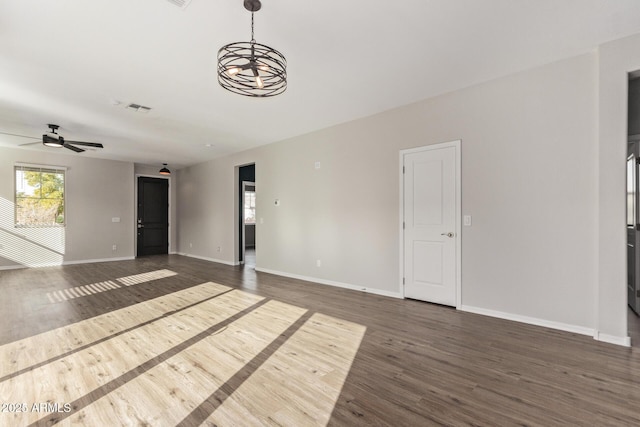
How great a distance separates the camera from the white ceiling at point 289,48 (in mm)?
2402

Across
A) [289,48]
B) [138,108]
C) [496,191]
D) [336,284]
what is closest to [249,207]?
[336,284]

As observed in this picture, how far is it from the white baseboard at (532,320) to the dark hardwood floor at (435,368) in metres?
0.11

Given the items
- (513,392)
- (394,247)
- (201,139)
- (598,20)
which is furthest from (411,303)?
(201,139)

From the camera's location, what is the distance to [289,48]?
2922 mm

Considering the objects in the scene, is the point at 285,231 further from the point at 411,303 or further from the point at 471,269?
the point at 471,269

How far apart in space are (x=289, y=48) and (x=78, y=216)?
809 cm

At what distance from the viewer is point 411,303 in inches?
167

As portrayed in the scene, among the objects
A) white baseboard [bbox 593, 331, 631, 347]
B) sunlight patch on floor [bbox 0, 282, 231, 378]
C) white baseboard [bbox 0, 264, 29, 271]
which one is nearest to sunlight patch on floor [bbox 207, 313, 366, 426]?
sunlight patch on floor [bbox 0, 282, 231, 378]

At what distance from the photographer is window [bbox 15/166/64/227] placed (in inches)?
283

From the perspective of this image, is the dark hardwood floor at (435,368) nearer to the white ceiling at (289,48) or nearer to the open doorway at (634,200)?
the open doorway at (634,200)

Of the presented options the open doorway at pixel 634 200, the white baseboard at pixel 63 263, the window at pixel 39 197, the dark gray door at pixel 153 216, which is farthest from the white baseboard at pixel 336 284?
the window at pixel 39 197

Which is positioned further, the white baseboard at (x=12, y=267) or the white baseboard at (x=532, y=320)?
the white baseboard at (x=12, y=267)

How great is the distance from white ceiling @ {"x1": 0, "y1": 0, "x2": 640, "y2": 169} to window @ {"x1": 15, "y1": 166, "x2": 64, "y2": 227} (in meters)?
3.22

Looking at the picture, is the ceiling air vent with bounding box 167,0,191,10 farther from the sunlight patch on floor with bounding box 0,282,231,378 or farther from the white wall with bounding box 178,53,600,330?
the sunlight patch on floor with bounding box 0,282,231,378
